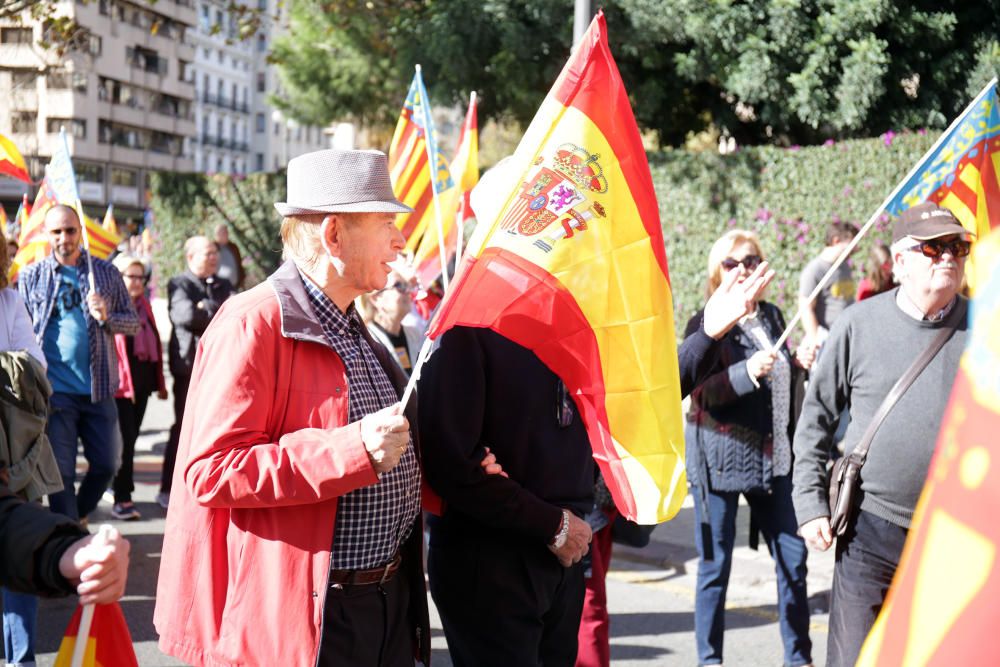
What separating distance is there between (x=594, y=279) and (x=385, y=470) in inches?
30.3

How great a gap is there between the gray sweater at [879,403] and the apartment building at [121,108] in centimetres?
6542

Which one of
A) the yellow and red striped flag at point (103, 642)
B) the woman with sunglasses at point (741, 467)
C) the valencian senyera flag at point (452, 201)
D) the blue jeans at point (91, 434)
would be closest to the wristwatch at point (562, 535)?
the yellow and red striped flag at point (103, 642)

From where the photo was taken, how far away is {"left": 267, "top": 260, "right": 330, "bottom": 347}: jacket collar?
9.40 feet

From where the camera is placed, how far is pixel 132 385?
9.10 m

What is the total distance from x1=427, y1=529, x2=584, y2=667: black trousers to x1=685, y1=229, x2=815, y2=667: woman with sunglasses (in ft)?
6.50

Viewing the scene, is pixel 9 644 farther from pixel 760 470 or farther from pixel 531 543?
pixel 760 470

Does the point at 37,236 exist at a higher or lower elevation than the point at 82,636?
higher

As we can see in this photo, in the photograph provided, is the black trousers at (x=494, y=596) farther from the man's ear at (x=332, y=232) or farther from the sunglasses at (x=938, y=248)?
the sunglasses at (x=938, y=248)

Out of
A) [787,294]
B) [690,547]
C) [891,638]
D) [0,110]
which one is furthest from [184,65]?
[891,638]

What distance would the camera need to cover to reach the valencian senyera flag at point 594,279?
3.06 m

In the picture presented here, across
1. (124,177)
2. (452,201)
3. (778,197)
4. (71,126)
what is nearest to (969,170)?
(452,201)

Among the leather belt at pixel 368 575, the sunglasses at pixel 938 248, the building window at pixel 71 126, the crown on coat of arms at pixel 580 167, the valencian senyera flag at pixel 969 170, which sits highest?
the building window at pixel 71 126

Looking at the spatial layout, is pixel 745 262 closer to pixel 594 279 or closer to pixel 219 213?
pixel 594 279

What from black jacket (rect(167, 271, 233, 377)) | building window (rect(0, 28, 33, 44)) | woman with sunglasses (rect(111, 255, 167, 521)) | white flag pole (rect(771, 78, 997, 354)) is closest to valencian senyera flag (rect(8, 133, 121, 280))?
woman with sunglasses (rect(111, 255, 167, 521))
